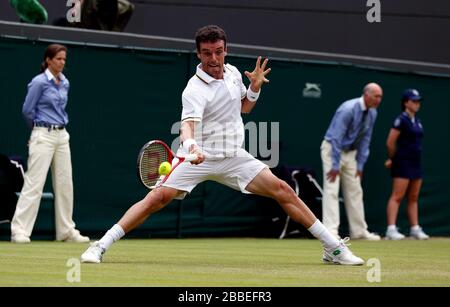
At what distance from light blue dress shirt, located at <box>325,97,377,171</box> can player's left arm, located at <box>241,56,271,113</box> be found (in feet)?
18.6

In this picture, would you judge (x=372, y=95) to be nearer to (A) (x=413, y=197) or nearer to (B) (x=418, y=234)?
(A) (x=413, y=197)

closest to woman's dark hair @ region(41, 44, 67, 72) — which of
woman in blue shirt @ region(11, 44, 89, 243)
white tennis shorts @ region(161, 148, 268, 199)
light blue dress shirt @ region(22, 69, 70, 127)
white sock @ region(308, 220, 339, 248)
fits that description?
woman in blue shirt @ region(11, 44, 89, 243)

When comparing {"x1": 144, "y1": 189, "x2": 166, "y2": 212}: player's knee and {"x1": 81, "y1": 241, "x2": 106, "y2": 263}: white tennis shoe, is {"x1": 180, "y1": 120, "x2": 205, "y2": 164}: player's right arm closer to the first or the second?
{"x1": 144, "y1": 189, "x2": 166, "y2": 212}: player's knee

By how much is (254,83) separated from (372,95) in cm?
595

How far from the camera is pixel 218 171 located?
907 centimetres

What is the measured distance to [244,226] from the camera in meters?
15.2

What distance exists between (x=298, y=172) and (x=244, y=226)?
1.00 metres

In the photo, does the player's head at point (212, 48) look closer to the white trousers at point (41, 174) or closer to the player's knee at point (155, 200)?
the player's knee at point (155, 200)

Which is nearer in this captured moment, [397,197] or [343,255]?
[343,255]

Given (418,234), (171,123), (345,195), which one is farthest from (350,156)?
(171,123)

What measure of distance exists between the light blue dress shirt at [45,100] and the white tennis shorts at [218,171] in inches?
153

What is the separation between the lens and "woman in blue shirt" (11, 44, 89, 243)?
1246 cm
